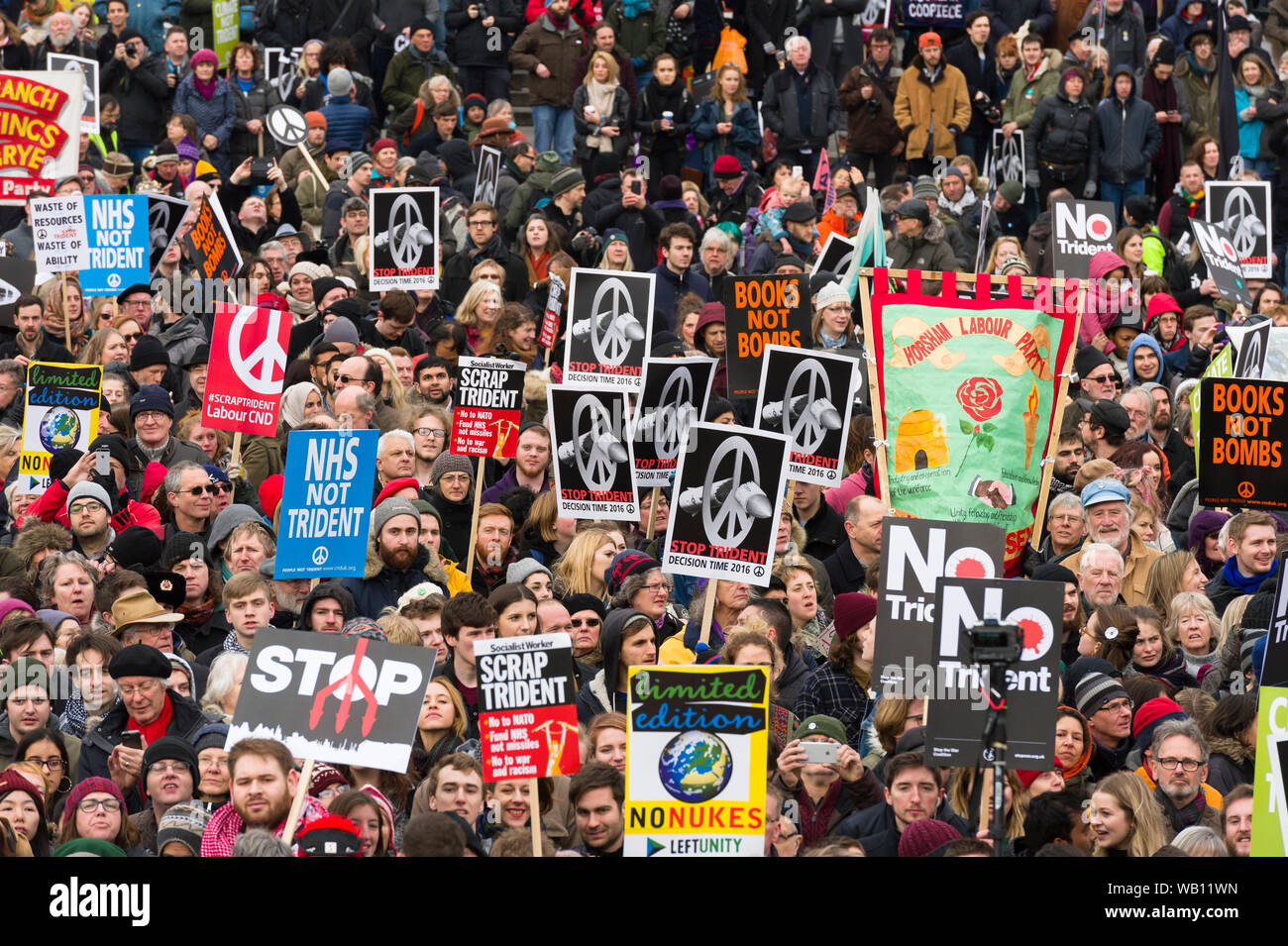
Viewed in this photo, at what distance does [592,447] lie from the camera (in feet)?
40.3

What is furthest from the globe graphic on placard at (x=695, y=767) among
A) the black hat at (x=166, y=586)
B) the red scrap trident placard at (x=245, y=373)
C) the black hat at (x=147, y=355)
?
the black hat at (x=147, y=355)

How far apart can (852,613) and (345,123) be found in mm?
11866

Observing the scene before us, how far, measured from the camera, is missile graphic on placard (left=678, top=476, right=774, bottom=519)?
34.4ft

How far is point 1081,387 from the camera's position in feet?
48.6

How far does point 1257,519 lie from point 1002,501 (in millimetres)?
1357

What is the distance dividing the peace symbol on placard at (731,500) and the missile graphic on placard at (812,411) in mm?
1860

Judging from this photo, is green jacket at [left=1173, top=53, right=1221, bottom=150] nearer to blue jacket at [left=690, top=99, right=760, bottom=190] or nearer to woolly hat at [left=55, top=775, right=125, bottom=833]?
blue jacket at [left=690, top=99, right=760, bottom=190]

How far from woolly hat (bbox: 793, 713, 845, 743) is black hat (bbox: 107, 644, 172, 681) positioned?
2.73 meters

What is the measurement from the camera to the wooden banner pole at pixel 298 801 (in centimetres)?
831

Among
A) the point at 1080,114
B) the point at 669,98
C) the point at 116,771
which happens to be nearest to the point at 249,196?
the point at 669,98

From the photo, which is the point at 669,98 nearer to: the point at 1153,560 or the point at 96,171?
the point at 96,171

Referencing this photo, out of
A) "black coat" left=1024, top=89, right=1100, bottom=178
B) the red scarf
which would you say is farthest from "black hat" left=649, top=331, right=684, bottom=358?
"black coat" left=1024, top=89, right=1100, bottom=178

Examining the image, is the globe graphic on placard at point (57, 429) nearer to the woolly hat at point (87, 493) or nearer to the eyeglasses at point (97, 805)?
the woolly hat at point (87, 493)
